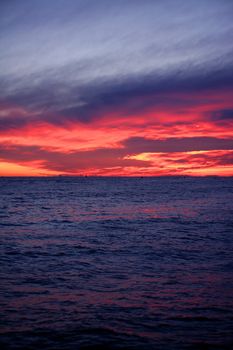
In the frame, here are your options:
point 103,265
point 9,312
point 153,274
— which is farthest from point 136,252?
point 9,312

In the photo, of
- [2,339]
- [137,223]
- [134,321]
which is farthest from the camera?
[137,223]

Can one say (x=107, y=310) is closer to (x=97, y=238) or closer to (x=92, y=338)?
(x=92, y=338)

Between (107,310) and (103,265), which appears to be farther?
(103,265)

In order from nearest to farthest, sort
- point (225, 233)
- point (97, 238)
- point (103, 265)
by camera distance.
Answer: point (103, 265) → point (97, 238) → point (225, 233)

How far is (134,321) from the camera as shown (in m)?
8.38

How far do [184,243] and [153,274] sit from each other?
7.25 metres

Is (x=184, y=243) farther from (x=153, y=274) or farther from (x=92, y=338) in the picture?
(x=92, y=338)

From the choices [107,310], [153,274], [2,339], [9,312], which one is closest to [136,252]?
[153,274]

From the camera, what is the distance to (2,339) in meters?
7.38

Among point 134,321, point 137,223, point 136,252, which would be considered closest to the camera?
point 134,321

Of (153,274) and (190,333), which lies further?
(153,274)

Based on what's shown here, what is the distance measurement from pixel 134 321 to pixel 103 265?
589 cm

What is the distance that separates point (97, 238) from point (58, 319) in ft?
42.4

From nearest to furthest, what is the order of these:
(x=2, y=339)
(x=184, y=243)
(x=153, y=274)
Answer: (x=2, y=339) → (x=153, y=274) → (x=184, y=243)
